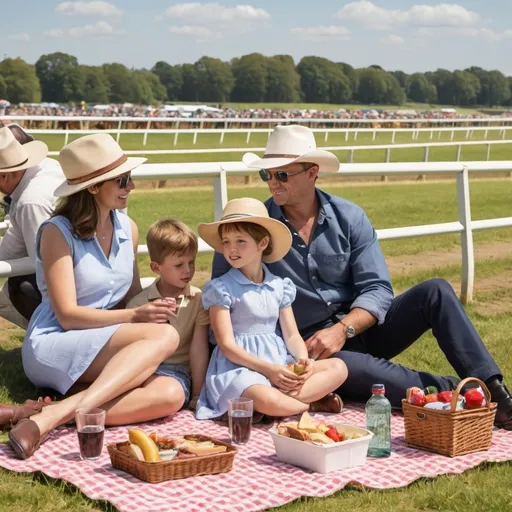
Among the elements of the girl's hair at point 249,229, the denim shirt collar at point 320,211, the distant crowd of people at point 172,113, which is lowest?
the distant crowd of people at point 172,113

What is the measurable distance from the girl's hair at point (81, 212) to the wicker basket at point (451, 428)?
158 cm

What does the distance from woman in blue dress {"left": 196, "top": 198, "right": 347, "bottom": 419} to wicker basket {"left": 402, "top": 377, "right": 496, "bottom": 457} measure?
1.75ft

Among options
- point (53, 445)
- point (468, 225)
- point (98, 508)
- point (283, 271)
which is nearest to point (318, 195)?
point (283, 271)

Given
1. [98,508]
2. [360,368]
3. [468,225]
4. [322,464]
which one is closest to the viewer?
[98,508]

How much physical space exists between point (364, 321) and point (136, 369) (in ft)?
3.81

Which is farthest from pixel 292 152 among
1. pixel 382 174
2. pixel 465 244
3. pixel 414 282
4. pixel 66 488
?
pixel 414 282

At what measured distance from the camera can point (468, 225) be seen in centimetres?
828

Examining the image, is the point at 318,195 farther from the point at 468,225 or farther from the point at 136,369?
the point at 468,225

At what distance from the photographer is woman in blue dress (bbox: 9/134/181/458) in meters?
4.57

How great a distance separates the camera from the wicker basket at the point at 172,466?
385cm

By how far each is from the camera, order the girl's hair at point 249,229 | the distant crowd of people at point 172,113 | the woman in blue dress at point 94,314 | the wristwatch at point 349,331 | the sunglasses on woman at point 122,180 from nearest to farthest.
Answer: the woman in blue dress at point 94,314 → the sunglasses on woman at point 122,180 → the girl's hair at point 249,229 → the wristwatch at point 349,331 → the distant crowd of people at point 172,113

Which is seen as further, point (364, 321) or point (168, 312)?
point (364, 321)

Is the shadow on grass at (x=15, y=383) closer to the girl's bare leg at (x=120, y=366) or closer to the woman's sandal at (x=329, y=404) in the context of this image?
the girl's bare leg at (x=120, y=366)

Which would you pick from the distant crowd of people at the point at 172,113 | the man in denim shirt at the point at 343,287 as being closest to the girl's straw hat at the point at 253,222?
the man in denim shirt at the point at 343,287
